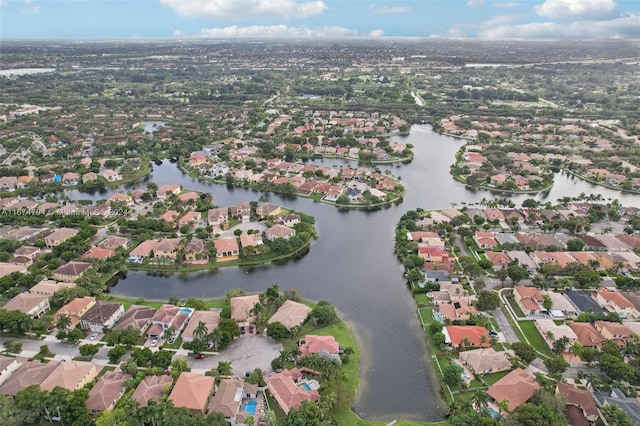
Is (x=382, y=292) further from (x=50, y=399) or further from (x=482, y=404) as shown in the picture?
(x=50, y=399)

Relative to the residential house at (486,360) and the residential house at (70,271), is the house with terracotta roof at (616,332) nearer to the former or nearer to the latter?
the residential house at (486,360)

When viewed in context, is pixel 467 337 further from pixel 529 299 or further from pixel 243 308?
pixel 243 308

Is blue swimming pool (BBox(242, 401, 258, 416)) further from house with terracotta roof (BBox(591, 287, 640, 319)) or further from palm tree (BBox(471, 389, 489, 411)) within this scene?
house with terracotta roof (BBox(591, 287, 640, 319))

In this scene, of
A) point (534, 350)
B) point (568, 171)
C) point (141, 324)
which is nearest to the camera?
point (534, 350)

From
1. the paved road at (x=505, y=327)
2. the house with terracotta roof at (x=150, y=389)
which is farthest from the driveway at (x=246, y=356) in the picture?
the paved road at (x=505, y=327)

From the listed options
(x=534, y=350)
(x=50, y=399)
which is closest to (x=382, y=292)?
(x=534, y=350)

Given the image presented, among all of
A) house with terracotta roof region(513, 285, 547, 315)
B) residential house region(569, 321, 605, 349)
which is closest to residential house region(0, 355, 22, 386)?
house with terracotta roof region(513, 285, 547, 315)

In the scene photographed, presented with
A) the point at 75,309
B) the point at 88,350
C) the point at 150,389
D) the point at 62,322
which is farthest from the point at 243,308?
the point at 75,309
